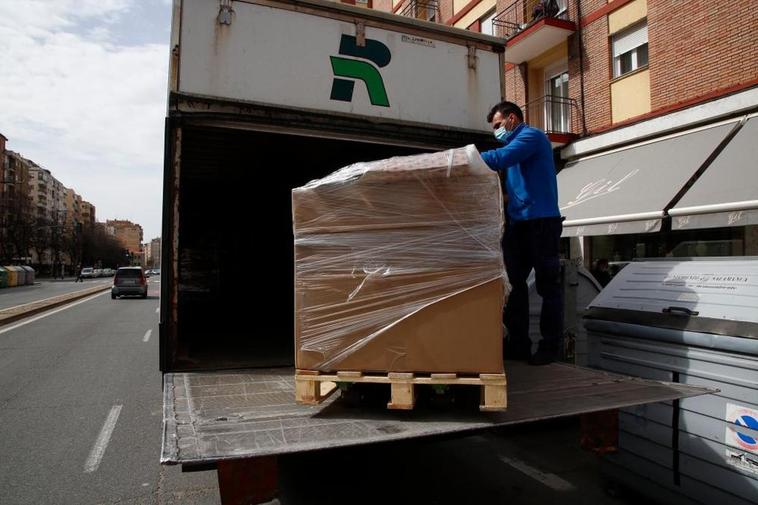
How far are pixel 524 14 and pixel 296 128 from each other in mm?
14351

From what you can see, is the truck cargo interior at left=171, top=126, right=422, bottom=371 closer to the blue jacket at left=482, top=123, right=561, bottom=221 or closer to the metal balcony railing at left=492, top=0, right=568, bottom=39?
the blue jacket at left=482, top=123, right=561, bottom=221

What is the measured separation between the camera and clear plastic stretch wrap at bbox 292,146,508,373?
8.71 ft

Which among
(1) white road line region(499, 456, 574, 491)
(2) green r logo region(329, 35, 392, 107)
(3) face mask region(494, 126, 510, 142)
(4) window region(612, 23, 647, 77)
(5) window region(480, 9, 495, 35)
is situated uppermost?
(5) window region(480, 9, 495, 35)

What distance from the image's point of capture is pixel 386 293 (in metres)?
2.70

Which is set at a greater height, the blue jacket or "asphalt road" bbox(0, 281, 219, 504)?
the blue jacket

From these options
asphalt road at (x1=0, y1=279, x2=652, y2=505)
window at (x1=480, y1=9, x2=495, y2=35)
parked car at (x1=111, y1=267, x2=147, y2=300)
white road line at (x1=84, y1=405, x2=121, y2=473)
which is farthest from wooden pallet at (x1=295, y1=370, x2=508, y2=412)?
parked car at (x1=111, y1=267, x2=147, y2=300)

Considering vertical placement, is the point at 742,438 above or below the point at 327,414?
below

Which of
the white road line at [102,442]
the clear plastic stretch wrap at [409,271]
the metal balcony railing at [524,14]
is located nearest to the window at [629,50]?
the metal balcony railing at [524,14]

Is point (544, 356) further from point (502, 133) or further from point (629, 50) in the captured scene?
point (629, 50)

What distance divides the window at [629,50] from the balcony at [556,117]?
1.49 metres

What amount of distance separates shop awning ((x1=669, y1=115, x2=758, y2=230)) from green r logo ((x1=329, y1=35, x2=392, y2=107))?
6.20m

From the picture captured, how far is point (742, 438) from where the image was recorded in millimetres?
2938

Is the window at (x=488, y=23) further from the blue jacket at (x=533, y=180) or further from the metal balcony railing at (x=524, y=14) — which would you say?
the blue jacket at (x=533, y=180)

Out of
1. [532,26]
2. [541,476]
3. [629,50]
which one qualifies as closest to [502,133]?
[541,476]
